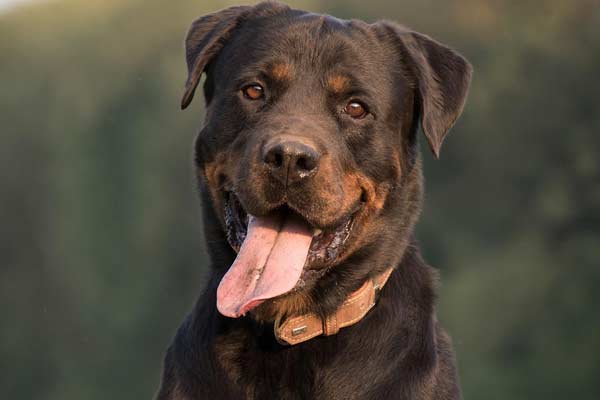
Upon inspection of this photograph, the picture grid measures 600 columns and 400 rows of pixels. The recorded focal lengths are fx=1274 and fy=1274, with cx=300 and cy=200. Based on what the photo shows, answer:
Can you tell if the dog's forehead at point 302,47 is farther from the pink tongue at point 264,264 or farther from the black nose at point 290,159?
the pink tongue at point 264,264

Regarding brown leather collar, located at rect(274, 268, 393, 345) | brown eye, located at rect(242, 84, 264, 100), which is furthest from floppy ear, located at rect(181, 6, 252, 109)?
brown leather collar, located at rect(274, 268, 393, 345)

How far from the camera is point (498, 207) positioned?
86.9ft

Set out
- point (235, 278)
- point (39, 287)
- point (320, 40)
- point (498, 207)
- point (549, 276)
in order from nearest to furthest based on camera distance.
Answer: point (235, 278)
point (320, 40)
point (549, 276)
point (498, 207)
point (39, 287)

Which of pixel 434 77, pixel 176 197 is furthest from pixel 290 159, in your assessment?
pixel 176 197

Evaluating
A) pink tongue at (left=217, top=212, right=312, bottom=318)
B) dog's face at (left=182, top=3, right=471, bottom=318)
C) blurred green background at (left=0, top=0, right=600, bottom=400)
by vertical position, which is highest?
dog's face at (left=182, top=3, right=471, bottom=318)

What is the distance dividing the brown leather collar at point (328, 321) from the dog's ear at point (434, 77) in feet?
2.42

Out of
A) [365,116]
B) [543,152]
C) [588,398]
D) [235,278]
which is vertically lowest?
[588,398]

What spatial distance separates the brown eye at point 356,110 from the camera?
18.2 ft

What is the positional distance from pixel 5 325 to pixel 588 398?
1550 centimetres

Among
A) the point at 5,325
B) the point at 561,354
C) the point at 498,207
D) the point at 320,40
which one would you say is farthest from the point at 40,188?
the point at 320,40

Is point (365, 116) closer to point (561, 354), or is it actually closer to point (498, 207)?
point (561, 354)

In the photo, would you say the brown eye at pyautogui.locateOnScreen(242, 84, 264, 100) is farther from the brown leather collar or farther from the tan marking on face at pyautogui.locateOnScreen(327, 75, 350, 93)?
the brown leather collar

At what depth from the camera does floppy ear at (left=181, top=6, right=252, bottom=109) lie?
5.80m

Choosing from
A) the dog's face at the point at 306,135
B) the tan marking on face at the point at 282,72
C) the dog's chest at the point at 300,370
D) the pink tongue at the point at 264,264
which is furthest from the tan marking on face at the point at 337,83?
the dog's chest at the point at 300,370
